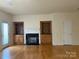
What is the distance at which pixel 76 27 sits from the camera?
10633 mm

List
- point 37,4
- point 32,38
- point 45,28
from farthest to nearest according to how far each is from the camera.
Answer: point 45,28
point 32,38
point 37,4

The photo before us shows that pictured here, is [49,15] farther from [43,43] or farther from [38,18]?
[43,43]

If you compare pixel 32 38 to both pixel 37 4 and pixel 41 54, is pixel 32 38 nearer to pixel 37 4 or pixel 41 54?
pixel 41 54

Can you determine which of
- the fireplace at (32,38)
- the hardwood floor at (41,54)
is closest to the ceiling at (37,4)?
the hardwood floor at (41,54)

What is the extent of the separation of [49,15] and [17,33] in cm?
338

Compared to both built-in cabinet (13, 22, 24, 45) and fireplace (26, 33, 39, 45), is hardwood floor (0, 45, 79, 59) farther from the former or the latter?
built-in cabinet (13, 22, 24, 45)

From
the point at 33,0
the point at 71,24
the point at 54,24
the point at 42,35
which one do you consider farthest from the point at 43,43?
the point at 33,0

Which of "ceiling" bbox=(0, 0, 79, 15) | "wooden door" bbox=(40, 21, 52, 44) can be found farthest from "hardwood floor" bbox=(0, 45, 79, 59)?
"wooden door" bbox=(40, 21, 52, 44)

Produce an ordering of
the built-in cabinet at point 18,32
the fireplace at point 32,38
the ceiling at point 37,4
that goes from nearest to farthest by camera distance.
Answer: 1. the ceiling at point 37,4
2. the fireplace at point 32,38
3. the built-in cabinet at point 18,32

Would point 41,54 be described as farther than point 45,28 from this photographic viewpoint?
No

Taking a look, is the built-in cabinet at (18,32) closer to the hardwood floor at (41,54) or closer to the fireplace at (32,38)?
the fireplace at (32,38)

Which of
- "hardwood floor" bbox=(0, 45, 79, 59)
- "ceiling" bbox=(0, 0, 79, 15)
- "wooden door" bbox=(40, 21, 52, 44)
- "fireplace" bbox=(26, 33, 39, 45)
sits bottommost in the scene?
"hardwood floor" bbox=(0, 45, 79, 59)

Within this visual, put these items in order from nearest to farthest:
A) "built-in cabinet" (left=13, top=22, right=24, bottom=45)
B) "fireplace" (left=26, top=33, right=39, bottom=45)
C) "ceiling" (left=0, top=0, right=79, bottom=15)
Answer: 1. "ceiling" (left=0, top=0, right=79, bottom=15)
2. "fireplace" (left=26, top=33, right=39, bottom=45)
3. "built-in cabinet" (left=13, top=22, right=24, bottom=45)

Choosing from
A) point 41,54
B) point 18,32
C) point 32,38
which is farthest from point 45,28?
point 41,54
